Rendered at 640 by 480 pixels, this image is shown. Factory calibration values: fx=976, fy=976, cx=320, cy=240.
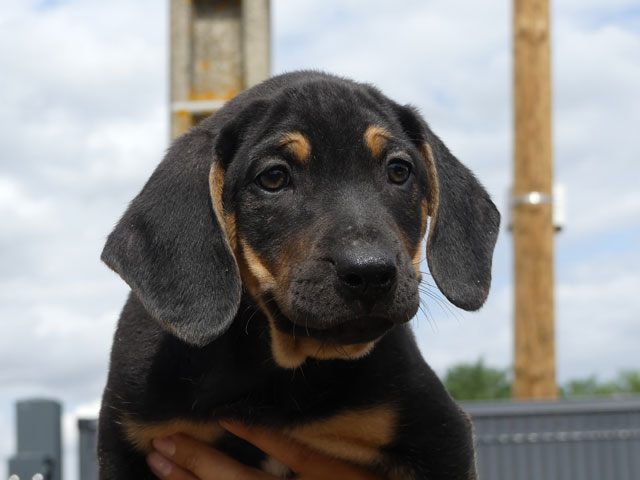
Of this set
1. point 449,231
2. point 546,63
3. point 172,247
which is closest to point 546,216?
point 546,63

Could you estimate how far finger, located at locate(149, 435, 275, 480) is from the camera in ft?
11.8

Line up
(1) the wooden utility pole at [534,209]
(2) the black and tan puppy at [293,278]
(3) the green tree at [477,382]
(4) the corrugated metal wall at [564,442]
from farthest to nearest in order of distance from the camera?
(3) the green tree at [477,382] → (4) the corrugated metal wall at [564,442] → (1) the wooden utility pole at [534,209] → (2) the black and tan puppy at [293,278]

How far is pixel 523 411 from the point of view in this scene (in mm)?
9453

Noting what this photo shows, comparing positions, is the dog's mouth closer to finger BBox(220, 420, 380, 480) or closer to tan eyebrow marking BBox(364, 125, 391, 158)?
finger BBox(220, 420, 380, 480)

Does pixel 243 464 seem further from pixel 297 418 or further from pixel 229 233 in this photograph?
pixel 229 233

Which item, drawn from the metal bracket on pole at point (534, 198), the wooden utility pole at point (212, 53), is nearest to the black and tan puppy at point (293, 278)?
the wooden utility pole at point (212, 53)

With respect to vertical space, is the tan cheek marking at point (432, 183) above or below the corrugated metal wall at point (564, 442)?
above

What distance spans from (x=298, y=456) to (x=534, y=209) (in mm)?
6237

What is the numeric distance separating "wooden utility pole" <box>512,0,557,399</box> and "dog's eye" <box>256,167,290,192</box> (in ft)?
20.9

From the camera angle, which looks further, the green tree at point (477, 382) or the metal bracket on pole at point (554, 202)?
the green tree at point (477, 382)

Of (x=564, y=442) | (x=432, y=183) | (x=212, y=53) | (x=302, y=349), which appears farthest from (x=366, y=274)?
(x=564, y=442)

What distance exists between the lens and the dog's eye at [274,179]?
3355 mm

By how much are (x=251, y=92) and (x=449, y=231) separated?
0.93 m

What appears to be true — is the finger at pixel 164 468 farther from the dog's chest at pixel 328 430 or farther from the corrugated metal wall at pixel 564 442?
the corrugated metal wall at pixel 564 442
